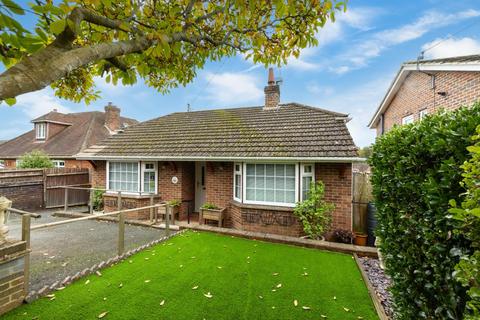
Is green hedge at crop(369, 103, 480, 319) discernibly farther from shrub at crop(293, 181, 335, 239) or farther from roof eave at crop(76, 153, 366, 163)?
roof eave at crop(76, 153, 366, 163)

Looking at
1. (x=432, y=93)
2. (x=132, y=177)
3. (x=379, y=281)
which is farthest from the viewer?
(x=132, y=177)

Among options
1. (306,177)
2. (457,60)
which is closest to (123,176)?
(306,177)

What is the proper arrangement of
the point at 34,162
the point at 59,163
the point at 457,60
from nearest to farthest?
the point at 457,60 → the point at 34,162 → the point at 59,163

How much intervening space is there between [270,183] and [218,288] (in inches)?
183

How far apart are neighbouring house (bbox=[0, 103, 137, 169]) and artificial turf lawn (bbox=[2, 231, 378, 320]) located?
17086 mm

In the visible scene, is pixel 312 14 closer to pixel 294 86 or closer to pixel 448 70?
pixel 448 70

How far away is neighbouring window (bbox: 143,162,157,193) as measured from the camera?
1066 centimetres

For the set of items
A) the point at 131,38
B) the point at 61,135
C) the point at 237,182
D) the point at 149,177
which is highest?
the point at 61,135

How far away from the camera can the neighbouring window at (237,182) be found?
29.2 ft

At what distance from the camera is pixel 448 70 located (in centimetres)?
796

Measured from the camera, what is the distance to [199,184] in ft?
36.5

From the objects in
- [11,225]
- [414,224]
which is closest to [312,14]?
[414,224]

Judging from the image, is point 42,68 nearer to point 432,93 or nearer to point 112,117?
point 432,93

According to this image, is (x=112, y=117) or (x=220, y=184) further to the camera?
(x=112, y=117)
